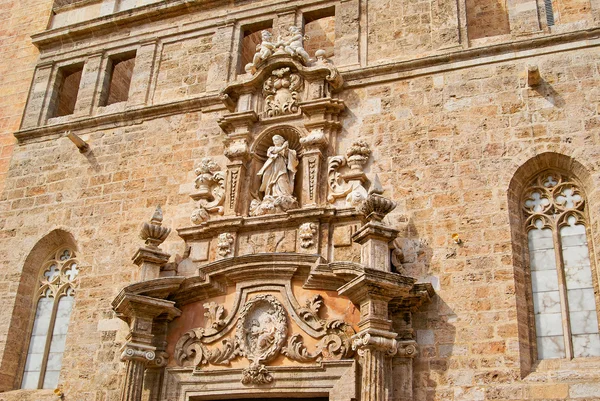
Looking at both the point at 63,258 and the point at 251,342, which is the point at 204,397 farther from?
the point at 63,258

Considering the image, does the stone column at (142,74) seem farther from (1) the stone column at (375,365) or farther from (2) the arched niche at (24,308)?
(1) the stone column at (375,365)

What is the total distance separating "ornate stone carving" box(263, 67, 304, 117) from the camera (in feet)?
34.6

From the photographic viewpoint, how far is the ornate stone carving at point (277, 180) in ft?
32.2

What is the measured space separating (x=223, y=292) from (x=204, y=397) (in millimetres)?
1276

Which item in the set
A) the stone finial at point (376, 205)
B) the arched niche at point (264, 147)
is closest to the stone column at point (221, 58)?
the arched niche at point (264, 147)

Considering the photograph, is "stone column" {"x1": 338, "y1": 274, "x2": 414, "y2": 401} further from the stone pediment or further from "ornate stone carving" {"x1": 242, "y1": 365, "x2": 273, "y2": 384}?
the stone pediment

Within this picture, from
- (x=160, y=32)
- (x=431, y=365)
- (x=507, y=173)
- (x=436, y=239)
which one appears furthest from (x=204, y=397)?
(x=160, y=32)

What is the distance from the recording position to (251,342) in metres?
9.13

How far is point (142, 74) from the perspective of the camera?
12.1 m

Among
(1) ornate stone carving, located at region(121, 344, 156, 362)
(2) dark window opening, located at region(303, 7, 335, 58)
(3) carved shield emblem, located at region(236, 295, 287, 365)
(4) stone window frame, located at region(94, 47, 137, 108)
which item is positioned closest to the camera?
(3) carved shield emblem, located at region(236, 295, 287, 365)

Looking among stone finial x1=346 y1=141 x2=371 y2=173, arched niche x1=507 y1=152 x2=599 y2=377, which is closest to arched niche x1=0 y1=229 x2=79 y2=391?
stone finial x1=346 y1=141 x2=371 y2=173

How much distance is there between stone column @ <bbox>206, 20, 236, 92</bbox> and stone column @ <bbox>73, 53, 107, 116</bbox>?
6.43 ft

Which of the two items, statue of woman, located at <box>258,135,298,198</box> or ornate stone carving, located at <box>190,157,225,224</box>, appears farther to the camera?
ornate stone carving, located at <box>190,157,225,224</box>

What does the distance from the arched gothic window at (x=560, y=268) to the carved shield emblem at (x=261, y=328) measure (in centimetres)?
289
